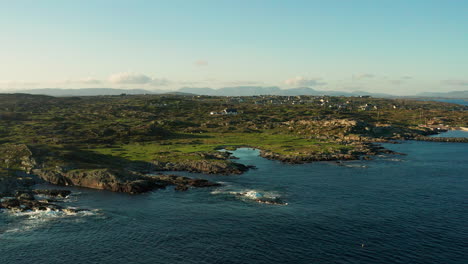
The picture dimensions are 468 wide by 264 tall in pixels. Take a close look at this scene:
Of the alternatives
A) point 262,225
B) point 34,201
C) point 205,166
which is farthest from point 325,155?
point 34,201

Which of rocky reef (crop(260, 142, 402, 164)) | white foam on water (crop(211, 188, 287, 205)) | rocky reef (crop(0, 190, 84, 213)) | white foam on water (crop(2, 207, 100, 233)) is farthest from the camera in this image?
rocky reef (crop(260, 142, 402, 164))

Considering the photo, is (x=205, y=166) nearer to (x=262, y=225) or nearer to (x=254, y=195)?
(x=254, y=195)

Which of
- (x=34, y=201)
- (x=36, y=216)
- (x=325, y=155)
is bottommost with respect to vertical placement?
(x=36, y=216)

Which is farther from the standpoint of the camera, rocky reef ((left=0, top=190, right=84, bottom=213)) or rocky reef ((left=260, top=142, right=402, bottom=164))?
rocky reef ((left=260, top=142, right=402, bottom=164))

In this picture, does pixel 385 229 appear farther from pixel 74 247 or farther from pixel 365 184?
pixel 74 247

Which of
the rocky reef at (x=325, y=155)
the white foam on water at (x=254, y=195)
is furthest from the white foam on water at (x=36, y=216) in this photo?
the rocky reef at (x=325, y=155)

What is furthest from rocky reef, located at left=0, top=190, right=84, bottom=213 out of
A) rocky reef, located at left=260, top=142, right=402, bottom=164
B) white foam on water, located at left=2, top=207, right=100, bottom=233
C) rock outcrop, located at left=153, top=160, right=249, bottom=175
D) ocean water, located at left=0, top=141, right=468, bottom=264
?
rocky reef, located at left=260, top=142, right=402, bottom=164

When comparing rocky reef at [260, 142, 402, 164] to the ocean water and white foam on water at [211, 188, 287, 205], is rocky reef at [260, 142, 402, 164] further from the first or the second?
white foam on water at [211, 188, 287, 205]

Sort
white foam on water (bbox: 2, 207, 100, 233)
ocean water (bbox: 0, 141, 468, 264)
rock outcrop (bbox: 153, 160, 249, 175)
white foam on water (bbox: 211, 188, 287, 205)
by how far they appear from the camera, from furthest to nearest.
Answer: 1. rock outcrop (bbox: 153, 160, 249, 175)
2. white foam on water (bbox: 211, 188, 287, 205)
3. white foam on water (bbox: 2, 207, 100, 233)
4. ocean water (bbox: 0, 141, 468, 264)
